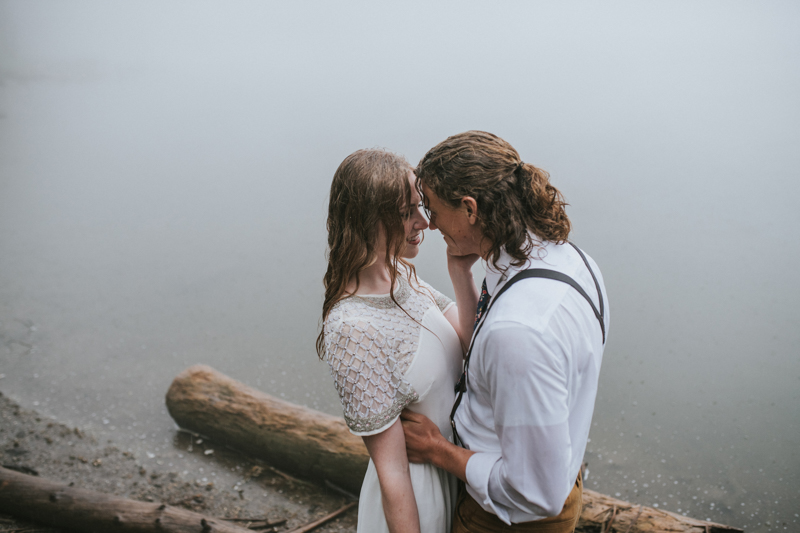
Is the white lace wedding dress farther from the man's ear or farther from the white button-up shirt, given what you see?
the man's ear

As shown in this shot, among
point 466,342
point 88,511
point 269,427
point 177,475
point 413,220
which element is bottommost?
point 177,475

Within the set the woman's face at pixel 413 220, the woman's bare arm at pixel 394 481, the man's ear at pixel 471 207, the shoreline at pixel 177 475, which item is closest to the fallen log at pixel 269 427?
the shoreline at pixel 177 475

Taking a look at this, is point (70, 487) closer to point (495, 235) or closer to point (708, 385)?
point (495, 235)

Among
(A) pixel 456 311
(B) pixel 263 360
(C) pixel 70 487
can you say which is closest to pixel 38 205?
(B) pixel 263 360

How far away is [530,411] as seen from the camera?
3.06ft

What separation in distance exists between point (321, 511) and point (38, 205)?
4.65 metres

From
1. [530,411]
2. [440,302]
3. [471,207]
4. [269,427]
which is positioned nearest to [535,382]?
[530,411]

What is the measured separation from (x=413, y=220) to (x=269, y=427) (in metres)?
2.28

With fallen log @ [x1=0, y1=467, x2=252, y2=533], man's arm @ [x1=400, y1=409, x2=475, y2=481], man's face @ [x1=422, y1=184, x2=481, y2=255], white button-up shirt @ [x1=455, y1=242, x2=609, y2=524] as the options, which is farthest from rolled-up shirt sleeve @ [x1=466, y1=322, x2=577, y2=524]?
fallen log @ [x1=0, y1=467, x2=252, y2=533]

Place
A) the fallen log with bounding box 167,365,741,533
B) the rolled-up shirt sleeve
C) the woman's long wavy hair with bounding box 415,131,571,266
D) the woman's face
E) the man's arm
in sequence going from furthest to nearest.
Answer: the fallen log with bounding box 167,365,741,533 < the woman's face < the man's arm < the woman's long wavy hair with bounding box 415,131,571,266 < the rolled-up shirt sleeve

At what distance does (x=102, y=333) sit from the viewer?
498cm

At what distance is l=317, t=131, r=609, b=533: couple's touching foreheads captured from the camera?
958 millimetres

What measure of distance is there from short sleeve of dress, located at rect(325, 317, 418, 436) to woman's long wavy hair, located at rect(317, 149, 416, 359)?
0.09m

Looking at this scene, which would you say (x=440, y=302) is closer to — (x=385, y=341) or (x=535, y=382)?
(x=385, y=341)
